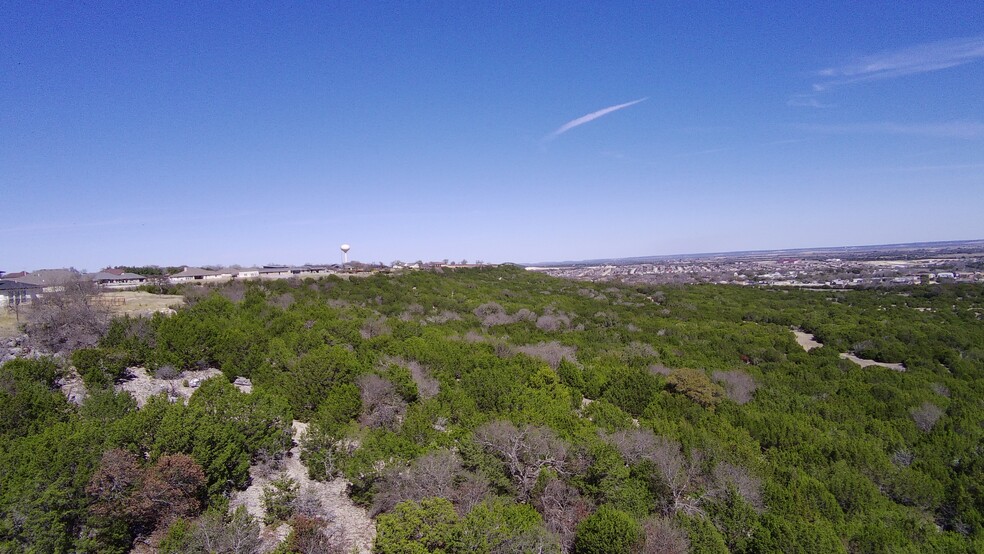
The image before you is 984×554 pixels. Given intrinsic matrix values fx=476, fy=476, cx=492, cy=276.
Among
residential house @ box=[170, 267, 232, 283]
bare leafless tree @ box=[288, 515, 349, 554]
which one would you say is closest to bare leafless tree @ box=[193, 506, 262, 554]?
bare leafless tree @ box=[288, 515, 349, 554]

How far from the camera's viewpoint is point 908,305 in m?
47.9

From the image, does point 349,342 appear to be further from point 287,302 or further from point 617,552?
point 617,552

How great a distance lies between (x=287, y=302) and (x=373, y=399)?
20.1 metres

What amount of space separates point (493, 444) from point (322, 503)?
432cm

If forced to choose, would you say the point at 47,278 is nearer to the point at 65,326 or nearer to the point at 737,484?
the point at 65,326

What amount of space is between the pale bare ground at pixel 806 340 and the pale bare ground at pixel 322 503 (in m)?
33.4

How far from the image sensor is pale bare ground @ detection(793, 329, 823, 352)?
34.0 meters

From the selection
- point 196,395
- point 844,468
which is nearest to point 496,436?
point 196,395

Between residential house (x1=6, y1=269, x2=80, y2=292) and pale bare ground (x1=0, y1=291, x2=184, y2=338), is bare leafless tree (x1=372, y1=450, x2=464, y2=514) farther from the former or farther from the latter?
residential house (x1=6, y1=269, x2=80, y2=292)

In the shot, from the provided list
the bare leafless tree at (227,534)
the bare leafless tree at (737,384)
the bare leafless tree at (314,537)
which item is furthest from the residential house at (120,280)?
the bare leafless tree at (737,384)

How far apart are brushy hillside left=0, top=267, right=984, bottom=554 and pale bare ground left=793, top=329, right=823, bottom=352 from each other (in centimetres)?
729

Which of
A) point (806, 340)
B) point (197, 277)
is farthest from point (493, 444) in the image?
point (197, 277)

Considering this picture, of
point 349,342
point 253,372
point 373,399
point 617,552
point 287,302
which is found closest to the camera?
point 617,552

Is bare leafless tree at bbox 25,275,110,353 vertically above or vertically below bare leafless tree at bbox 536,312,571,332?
above
